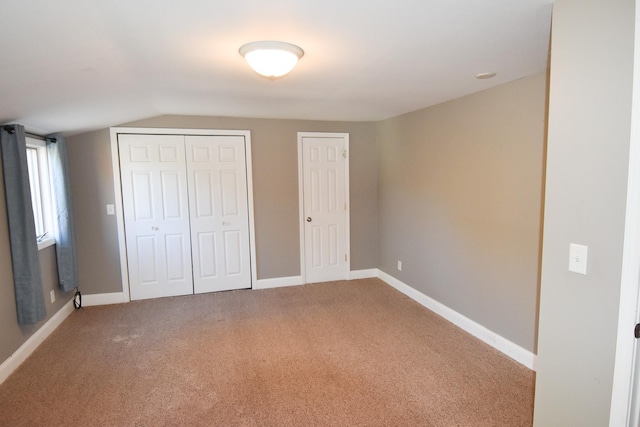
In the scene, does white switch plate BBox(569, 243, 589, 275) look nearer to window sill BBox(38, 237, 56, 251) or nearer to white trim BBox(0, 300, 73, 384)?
Result: white trim BBox(0, 300, 73, 384)

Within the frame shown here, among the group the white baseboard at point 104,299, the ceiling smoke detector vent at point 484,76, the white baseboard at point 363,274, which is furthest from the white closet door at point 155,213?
the ceiling smoke detector vent at point 484,76

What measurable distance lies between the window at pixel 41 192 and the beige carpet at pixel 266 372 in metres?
0.96

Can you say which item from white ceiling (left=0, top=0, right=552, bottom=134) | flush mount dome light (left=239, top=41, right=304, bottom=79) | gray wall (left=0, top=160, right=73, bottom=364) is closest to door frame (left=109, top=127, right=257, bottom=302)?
white ceiling (left=0, top=0, right=552, bottom=134)

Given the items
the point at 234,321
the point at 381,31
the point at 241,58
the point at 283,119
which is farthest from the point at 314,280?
the point at 381,31

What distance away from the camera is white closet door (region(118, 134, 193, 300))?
4.11 meters

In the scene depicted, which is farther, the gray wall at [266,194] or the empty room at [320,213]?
the gray wall at [266,194]

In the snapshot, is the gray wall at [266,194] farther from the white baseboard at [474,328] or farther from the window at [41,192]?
the white baseboard at [474,328]

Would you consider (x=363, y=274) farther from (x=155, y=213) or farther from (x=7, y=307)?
(x=7, y=307)

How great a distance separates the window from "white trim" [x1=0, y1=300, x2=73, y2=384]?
76 centimetres

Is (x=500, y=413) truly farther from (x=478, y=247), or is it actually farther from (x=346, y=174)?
(x=346, y=174)

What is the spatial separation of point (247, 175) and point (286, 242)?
103 cm

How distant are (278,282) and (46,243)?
8.43 feet

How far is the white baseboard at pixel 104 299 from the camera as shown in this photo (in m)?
4.12

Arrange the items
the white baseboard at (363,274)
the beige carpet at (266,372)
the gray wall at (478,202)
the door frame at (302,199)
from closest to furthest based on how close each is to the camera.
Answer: the beige carpet at (266,372) < the gray wall at (478,202) < the door frame at (302,199) < the white baseboard at (363,274)
